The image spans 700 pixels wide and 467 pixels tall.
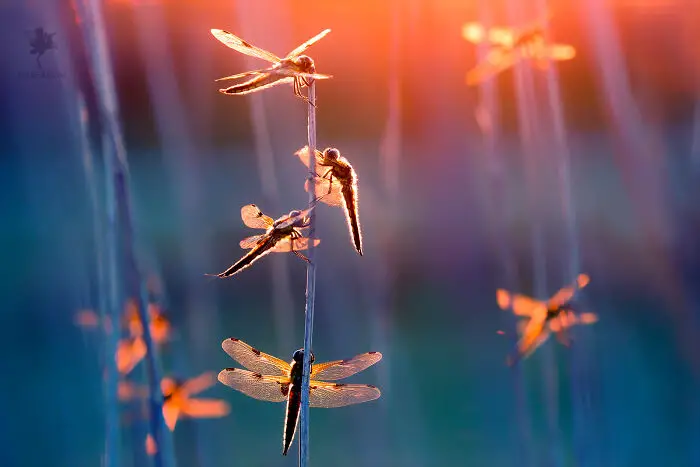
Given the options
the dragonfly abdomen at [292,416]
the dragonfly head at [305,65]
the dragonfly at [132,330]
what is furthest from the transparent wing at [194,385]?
the dragonfly head at [305,65]

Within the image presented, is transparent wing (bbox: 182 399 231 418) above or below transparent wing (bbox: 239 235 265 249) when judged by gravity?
below

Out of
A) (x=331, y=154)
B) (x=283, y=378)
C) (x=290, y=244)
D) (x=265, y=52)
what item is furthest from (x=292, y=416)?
(x=265, y=52)

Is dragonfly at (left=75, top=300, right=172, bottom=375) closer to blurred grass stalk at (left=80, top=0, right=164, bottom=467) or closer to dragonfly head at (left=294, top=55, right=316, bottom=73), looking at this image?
blurred grass stalk at (left=80, top=0, right=164, bottom=467)

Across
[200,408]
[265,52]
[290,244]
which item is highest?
[265,52]

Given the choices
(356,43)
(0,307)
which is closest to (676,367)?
(356,43)

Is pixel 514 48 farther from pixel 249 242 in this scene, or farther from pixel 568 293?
pixel 249 242

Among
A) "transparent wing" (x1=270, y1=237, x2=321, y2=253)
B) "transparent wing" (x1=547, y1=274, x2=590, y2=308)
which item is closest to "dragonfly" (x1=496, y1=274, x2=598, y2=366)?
"transparent wing" (x1=547, y1=274, x2=590, y2=308)

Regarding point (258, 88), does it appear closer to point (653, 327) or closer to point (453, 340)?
point (453, 340)

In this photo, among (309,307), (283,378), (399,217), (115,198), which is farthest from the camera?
(399,217)
